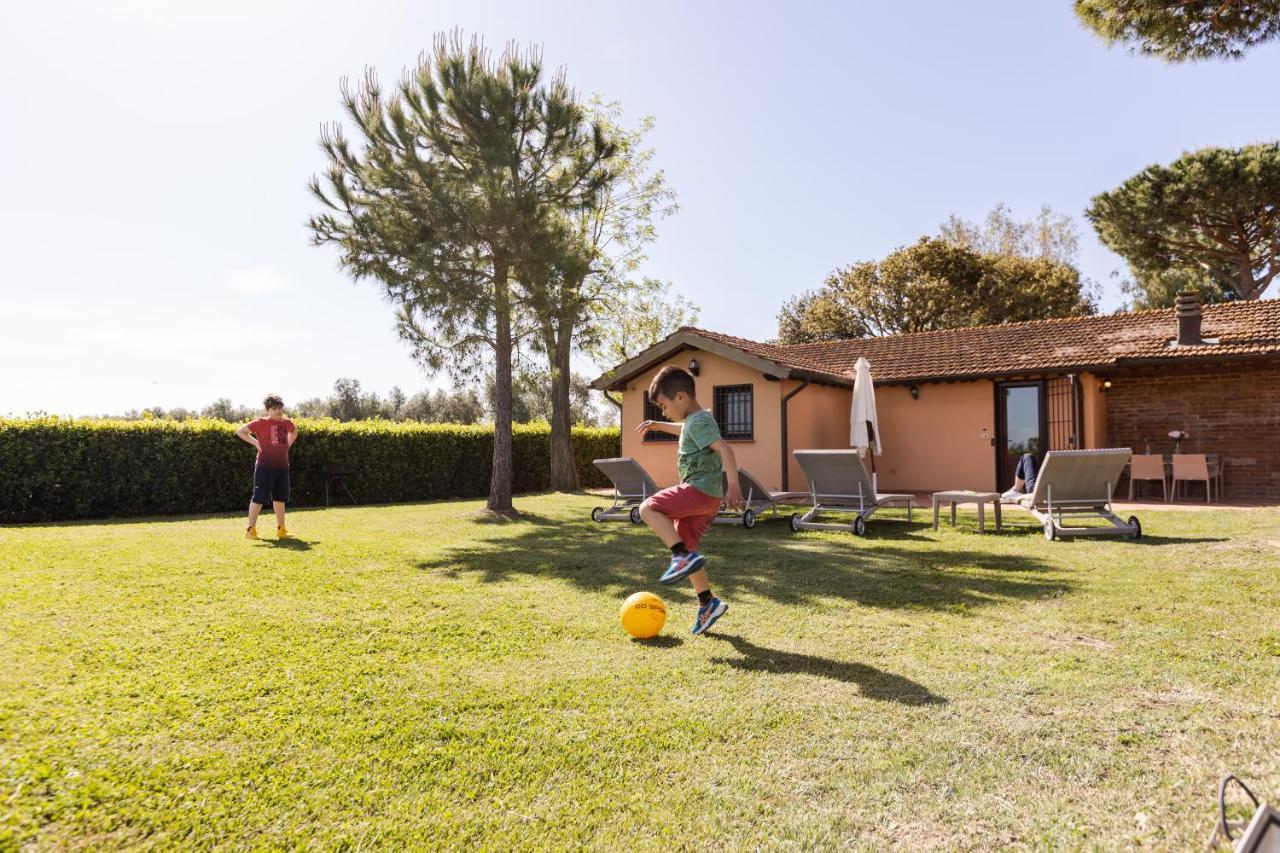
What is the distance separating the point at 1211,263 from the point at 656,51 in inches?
805

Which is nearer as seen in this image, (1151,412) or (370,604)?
(370,604)

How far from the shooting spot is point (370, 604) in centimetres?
508

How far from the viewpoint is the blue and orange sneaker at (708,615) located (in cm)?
427

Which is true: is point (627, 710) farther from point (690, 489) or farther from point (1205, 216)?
point (1205, 216)

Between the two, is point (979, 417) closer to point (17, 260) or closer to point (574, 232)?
point (574, 232)

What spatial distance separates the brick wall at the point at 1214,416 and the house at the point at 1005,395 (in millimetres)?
20

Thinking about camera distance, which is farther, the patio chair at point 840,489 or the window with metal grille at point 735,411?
the window with metal grille at point 735,411

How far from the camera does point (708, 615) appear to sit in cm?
429

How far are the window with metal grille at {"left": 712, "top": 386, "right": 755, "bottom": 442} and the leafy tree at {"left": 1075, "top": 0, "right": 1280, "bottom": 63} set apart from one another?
28.0ft

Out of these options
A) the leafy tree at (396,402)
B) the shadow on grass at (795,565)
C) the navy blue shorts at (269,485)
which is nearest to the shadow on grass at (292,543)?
the navy blue shorts at (269,485)

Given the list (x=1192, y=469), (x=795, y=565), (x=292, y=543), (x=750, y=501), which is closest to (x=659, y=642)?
(x=795, y=565)

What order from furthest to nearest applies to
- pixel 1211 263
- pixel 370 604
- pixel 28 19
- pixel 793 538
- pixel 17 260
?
pixel 1211 263
pixel 17 260
pixel 793 538
pixel 28 19
pixel 370 604

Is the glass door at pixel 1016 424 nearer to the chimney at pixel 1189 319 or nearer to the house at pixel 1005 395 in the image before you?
the house at pixel 1005 395

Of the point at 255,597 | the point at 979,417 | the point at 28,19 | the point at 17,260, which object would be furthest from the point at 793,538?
the point at 17,260
